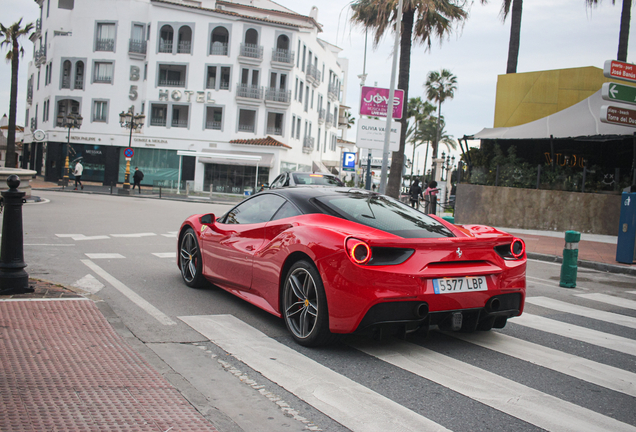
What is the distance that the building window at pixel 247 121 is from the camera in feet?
149

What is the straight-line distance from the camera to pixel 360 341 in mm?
4773

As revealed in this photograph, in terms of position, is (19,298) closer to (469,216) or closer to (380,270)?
(380,270)

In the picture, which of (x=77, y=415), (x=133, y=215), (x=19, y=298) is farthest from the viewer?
(x=133, y=215)

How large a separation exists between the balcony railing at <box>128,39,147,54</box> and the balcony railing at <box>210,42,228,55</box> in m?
6.40

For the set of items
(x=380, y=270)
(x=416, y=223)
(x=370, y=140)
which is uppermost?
(x=370, y=140)

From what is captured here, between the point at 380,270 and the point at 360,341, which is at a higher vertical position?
the point at 380,270

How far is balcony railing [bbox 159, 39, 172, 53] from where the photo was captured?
45062mm

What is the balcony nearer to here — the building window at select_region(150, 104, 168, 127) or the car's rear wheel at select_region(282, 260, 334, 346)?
the building window at select_region(150, 104, 168, 127)

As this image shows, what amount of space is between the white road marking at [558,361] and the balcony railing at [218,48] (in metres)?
42.8

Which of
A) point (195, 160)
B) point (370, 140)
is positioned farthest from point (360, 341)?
point (195, 160)

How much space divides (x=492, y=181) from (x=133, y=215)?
41.0ft

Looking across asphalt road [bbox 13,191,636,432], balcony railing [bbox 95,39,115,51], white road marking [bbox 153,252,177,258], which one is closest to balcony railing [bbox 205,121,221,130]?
balcony railing [bbox 95,39,115,51]

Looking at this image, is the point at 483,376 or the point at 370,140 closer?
the point at 483,376

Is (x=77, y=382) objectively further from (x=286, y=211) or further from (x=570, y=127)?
(x=570, y=127)
